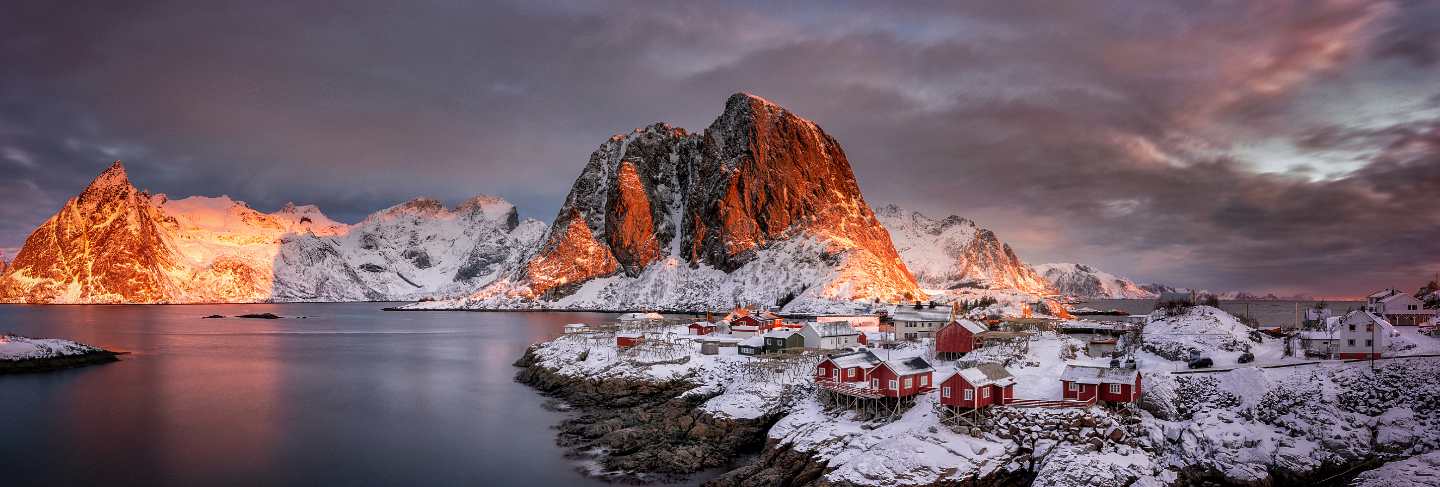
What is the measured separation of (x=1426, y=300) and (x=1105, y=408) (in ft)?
147

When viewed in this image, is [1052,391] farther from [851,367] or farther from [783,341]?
[783,341]

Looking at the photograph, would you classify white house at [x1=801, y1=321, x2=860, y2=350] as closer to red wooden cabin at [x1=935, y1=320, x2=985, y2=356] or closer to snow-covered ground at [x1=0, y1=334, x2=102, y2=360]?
red wooden cabin at [x1=935, y1=320, x2=985, y2=356]

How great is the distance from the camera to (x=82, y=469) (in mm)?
34750

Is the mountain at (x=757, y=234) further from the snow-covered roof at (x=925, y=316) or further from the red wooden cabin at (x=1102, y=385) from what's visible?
the red wooden cabin at (x=1102, y=385)

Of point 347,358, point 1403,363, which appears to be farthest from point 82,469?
point 1403,363

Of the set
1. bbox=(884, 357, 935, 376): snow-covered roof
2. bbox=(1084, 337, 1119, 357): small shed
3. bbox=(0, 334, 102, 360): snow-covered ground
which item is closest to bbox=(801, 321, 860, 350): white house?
bbox=(1084, 337, 1119, 357): small shed

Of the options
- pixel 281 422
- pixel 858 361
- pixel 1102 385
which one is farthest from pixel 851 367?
pixel 281 422

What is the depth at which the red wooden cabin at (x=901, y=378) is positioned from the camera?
3728 centimetres

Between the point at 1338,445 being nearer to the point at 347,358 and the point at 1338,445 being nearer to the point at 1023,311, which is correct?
the point at 1023,311

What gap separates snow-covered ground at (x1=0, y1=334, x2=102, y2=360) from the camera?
7234cm

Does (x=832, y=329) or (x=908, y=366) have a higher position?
(x=832, y=329)

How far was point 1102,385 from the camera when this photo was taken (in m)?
34.9

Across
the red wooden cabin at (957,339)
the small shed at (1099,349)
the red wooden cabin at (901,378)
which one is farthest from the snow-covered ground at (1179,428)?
the red wooden cabin at (957,339)

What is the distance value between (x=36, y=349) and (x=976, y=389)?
8988cm
